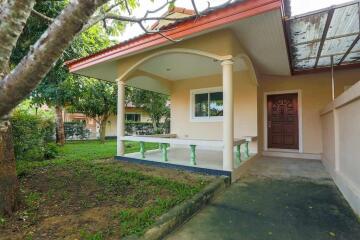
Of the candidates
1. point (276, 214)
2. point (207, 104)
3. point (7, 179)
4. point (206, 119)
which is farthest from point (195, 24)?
point (206, 119)

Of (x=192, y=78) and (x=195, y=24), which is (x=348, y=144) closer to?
(x=195, y=24)

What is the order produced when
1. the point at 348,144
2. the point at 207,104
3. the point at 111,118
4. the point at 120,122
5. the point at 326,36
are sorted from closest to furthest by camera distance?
the point at 348,144 < the point at 326,36 < the point at 120,122 < the point at 207,104 < the point at 111,118

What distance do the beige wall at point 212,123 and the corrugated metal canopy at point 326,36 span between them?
166 centimetres

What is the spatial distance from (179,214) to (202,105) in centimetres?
596

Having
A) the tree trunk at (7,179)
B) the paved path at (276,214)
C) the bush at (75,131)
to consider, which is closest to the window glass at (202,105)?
the paved path at (276,214)

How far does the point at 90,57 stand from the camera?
6324mm

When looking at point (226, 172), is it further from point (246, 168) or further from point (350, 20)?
point (350, 20)

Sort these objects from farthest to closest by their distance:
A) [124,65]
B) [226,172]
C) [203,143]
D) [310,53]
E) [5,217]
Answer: [124,65] < [310,53] < [203,143] < [226,172] < [5,217]

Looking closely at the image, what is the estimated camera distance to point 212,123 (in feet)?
26.2

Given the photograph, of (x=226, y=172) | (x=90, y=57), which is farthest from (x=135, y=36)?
(x=226, y=172)

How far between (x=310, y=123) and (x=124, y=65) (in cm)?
640

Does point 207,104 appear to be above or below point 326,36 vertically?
below

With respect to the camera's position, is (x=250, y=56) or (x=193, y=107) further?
(x=193, y=107)

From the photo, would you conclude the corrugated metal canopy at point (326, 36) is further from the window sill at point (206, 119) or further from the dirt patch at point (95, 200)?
the dirt patch at point (95, 200)
